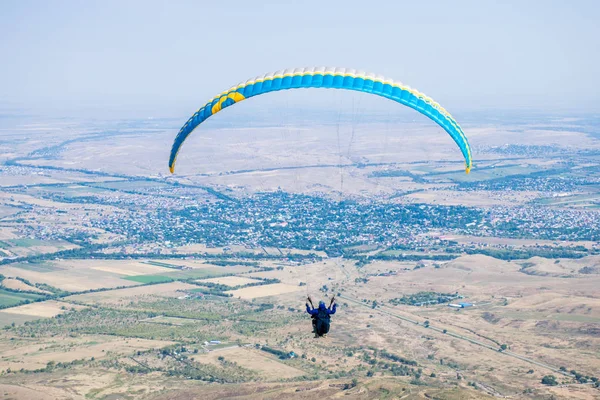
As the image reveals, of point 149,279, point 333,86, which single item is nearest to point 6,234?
point 149,279

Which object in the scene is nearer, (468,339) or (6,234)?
(468,339)

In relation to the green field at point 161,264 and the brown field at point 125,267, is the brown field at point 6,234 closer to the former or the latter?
the brown field at point 125,267

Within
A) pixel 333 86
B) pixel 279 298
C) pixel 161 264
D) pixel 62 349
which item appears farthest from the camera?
pixel 161 264

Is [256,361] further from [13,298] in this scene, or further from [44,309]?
[13,298]

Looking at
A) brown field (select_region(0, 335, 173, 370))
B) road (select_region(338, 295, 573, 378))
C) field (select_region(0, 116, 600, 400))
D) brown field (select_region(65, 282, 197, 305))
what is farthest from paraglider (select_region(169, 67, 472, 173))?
brown field (select_region(65, 282, 197, 305))

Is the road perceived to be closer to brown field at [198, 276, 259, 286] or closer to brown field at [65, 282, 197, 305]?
brown field at [198, 276, 259, 286]

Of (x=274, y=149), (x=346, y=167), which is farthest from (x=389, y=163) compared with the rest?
(x=274, y=149)
